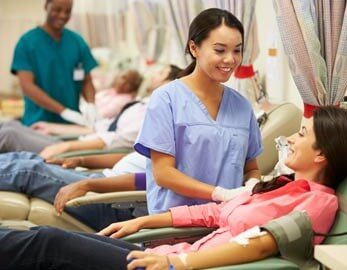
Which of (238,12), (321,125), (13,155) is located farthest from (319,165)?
(13,155)

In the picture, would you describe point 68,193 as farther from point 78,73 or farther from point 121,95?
point 121,95

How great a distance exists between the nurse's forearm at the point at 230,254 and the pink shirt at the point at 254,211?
145 mm

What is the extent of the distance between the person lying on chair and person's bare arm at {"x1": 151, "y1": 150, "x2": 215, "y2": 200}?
18 centimetres

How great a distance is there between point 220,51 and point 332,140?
1.75 ft

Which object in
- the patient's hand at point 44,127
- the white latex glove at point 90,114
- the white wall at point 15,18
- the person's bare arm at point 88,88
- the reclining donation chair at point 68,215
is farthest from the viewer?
the white wall at point 15,18

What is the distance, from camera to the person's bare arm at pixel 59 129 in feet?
14.5

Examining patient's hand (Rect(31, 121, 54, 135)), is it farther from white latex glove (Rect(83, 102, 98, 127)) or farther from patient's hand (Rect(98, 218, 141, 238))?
patient's hand (Rect(98, 218, 141, 238))

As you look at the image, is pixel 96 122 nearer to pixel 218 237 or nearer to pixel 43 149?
pixel 43 149

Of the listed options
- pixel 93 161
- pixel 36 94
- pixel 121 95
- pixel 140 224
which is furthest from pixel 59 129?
pixel 140 224

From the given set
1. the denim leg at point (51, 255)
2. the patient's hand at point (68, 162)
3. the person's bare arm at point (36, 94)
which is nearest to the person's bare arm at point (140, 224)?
the denim leg at point (51, 255)

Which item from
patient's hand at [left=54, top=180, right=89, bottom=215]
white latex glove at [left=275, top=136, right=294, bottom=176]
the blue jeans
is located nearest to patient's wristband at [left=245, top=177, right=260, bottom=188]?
white latex glove at [left=275, top=136, right=294, bottom=176]

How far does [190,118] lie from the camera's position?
2227mm

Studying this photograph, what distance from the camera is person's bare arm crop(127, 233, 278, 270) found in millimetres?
1720

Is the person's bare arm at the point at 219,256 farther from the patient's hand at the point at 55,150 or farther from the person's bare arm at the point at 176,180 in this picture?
the patient's hand at the point at 55,150
